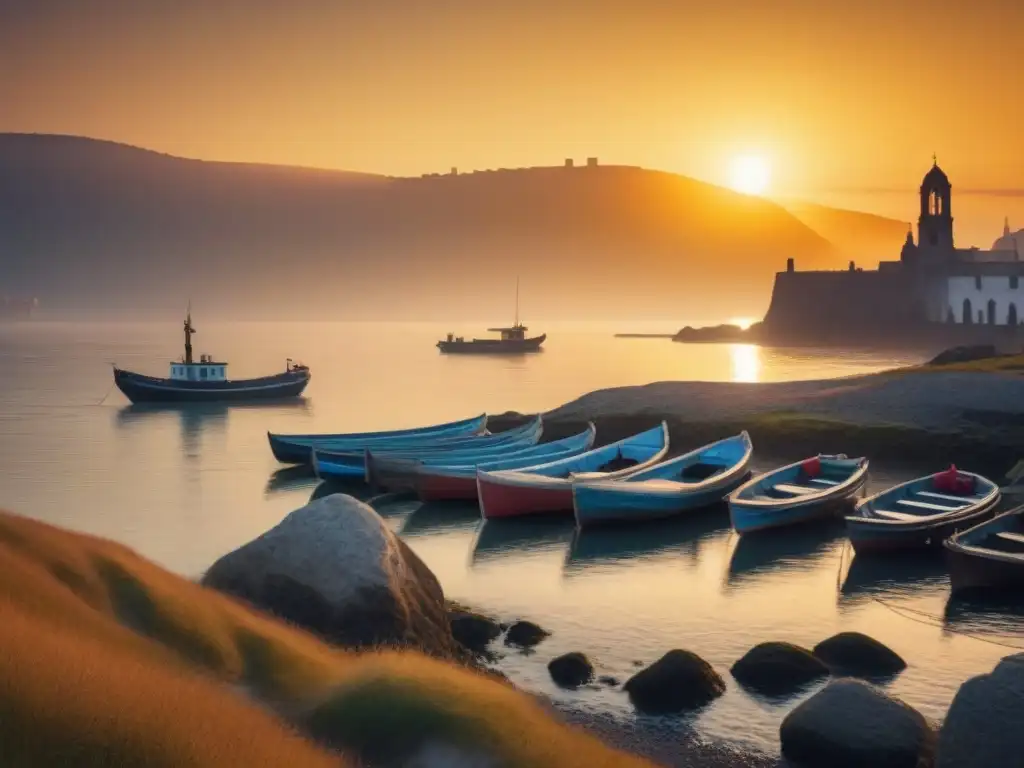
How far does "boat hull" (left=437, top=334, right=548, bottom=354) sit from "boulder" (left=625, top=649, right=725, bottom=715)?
483 ft

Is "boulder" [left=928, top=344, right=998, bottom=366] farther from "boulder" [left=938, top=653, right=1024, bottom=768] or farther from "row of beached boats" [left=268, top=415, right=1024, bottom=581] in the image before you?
"boulder" [left=938, top=653, right=1024, bottom=768]

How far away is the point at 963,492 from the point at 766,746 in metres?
16.7

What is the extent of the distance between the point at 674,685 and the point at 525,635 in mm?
4300

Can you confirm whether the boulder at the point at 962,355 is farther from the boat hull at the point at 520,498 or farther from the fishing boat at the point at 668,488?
the boat hull at the point at 520,498

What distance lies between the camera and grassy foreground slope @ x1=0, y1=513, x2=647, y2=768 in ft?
30.1

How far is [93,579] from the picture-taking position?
49.4 feet

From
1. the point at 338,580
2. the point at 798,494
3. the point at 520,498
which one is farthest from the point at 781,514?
the point at 338,580

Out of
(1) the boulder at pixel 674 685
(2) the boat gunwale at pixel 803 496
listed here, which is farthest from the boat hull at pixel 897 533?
(1) the boulder at pixel 674 685

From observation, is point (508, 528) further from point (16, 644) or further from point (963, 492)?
point (16, 644)

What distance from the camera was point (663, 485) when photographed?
3359 centimetres

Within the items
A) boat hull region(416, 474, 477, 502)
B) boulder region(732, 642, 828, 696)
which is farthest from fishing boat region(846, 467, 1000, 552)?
boat hull region(416, 474, 477, 502)

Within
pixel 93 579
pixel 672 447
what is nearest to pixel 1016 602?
pixel 93 579

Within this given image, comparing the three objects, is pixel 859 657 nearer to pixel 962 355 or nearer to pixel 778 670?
pixel 778 670

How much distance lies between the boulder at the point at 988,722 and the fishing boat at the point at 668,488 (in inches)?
731
